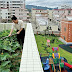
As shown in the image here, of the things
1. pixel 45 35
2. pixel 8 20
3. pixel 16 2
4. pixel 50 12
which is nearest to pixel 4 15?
pixel 8 20

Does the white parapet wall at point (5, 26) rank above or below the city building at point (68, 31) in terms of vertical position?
above

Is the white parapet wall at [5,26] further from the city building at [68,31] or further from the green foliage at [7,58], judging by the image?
the city building at [68,31]

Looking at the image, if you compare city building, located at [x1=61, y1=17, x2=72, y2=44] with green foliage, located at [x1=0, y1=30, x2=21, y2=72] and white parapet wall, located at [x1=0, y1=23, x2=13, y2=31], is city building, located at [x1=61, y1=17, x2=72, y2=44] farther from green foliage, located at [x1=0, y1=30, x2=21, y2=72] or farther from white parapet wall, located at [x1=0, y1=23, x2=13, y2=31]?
green foliage, located at [x1=0, y1=30, x2=21, y2=72]

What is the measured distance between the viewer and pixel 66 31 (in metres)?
10.9

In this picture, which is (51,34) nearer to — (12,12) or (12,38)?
(12,38)

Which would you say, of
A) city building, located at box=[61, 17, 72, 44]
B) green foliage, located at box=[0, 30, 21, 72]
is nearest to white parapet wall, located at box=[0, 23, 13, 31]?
green foliage, located at box=[0, 30, 21, 72]

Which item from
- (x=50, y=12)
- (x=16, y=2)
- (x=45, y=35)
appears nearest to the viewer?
(x=45, y=35)

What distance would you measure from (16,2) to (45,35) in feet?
71.6

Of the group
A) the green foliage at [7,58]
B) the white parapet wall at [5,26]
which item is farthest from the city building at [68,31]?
the green foliage at [7,58]

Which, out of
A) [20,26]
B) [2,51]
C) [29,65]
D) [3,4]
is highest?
[3,4]

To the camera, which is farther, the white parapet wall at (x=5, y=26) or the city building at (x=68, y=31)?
the city building at (x=68, y=31)

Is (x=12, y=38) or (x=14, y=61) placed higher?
(x=12, y=38)

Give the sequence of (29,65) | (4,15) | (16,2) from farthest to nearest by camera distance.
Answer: (16,2)
(4,15)
(29,65)

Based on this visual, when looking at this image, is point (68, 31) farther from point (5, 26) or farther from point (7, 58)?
point (7, 58)
